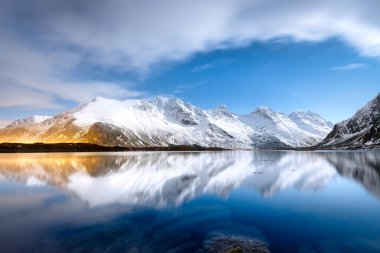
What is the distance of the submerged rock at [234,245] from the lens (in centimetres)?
2197

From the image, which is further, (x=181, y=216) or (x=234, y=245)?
(x=181, y=216)

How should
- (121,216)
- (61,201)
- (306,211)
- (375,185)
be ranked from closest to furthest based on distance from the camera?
1. (121,216)
2. (306,211)
3. (61,201)
4. (375,185)

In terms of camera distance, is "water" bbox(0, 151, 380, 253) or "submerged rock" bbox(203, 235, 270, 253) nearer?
"submerged rock" bbox(203, 235, 270, 253)

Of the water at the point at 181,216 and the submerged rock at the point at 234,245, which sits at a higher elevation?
the water at the point at 181,216

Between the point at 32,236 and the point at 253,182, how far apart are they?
41.3m

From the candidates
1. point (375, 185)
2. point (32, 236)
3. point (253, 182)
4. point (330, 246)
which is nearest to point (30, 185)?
point (32, 236)

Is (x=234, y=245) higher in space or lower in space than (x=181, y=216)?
lower

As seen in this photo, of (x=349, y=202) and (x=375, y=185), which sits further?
(x=375, y=185)

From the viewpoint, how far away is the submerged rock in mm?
21969

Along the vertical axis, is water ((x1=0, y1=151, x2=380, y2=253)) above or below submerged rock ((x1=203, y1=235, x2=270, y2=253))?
above

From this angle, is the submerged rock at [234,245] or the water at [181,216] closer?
the submerged rock at [234,245]

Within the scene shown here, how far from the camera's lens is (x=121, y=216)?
32.4m

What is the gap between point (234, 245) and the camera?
23219 millimetres

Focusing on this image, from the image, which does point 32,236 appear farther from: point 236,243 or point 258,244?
point 258,244
